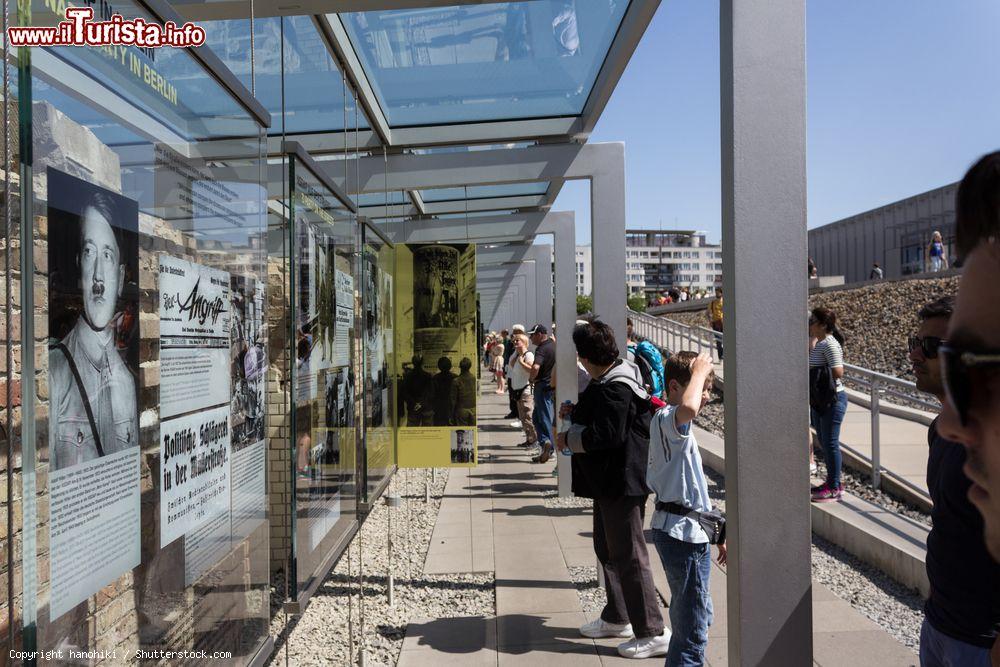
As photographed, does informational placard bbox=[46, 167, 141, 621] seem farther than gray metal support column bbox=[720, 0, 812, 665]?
No

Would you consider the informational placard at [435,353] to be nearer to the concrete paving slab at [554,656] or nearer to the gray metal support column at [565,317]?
the gray metal support column at [565,317]

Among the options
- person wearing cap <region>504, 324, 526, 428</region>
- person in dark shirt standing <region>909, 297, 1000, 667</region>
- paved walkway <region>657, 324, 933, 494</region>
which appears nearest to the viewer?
person in dark shirt standing <region>909, 297, 1000, 667</region>

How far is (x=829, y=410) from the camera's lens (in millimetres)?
7379

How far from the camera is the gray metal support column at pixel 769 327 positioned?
2617 millimetres

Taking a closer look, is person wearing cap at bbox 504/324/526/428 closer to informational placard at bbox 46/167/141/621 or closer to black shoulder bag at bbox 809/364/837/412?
black shoulder bag at bbox 809/364/837/412

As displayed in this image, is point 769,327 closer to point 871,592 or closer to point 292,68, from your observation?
point 292,68

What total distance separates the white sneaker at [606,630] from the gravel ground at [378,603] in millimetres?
815

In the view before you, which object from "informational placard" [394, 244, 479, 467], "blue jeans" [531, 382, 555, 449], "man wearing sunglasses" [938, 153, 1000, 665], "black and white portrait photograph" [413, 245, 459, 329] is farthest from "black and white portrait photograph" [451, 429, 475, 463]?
"man wearing sunglasses" [938, 153, 1000, 665]

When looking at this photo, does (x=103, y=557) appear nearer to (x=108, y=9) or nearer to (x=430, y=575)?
(x=108, y=9)

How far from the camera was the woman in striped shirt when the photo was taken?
24.2ft

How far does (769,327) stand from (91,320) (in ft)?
6.56

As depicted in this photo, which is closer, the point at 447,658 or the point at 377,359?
the point at 447,658

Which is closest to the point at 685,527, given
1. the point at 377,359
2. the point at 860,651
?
the point at 860,651

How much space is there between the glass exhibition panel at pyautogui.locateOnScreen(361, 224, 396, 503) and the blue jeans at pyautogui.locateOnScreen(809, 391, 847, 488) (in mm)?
3963
